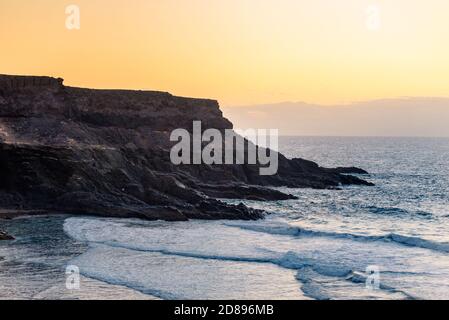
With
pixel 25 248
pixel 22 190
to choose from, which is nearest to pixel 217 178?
pixel 22 190

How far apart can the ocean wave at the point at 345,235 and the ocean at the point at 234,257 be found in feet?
0.17

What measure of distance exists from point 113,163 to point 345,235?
17.1m

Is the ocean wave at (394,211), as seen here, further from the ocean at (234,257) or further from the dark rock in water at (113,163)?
the dark rock in water at (113,163)

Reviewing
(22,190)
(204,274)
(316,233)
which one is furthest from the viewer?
(22,190)

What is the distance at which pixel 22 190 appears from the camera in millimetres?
40906

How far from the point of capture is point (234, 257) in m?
27.6

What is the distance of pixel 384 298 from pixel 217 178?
36254 millimetres

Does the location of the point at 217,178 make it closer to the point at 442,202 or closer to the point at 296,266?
the point at 442,202

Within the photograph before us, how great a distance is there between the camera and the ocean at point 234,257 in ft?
71.1

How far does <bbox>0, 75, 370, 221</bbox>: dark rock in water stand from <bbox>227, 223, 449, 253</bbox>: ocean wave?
3141mm

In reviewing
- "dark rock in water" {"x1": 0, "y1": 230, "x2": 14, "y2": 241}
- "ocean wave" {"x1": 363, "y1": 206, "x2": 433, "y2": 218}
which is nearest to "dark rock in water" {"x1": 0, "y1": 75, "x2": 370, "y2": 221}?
"ocean wave" {"x1": 363, "y1": 206, "x2": 433, "y2": 218}

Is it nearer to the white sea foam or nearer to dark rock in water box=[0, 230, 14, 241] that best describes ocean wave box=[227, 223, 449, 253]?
the white sea foam
